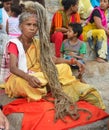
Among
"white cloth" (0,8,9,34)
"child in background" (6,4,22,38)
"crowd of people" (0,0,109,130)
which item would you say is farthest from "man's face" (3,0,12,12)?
→ "crowd of people" (0,0,109,130)

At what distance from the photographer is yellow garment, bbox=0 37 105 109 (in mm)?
4371

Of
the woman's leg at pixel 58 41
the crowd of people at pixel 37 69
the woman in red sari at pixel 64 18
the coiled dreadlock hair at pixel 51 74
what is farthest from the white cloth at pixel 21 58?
the woman in red sari at pixel 64 18

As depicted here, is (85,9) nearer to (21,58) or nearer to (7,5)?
(7,5)

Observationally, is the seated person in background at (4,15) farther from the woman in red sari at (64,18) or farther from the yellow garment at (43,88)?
the yellow garment at (43,88)

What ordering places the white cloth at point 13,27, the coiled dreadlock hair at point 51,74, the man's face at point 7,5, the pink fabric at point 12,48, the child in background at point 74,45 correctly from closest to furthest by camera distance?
the coiled dreadlock hair at point 51,74 < the pink fabric at point 12,48 < the child in background at point 74,45 < the white cloth at point 13,27 < the man's face at point 7,5

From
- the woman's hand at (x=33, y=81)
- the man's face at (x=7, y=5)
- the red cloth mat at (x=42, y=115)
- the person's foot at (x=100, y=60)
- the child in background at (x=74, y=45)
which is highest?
the man's face at (x=7, y=5)

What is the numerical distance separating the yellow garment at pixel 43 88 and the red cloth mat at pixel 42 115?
0.11 meters

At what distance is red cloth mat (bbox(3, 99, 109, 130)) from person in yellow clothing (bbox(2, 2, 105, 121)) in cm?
11

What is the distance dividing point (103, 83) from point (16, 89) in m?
2.08

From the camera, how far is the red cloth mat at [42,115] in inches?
158

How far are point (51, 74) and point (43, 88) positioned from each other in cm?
21

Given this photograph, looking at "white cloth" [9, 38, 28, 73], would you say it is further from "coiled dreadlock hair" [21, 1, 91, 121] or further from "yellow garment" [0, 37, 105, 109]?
"coiled dreadlock hair" [21, 1, 91, 121]

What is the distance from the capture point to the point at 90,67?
6.30 meters

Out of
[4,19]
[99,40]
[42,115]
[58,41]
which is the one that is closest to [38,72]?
[42,115]
